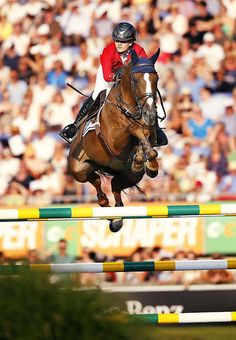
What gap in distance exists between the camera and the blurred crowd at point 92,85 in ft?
45.2

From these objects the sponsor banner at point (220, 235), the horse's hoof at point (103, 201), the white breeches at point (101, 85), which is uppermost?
the white breeches at point (101, 85)

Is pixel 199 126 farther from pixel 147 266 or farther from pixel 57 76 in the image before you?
pixel 147 266

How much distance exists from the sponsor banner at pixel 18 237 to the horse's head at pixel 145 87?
4.21m

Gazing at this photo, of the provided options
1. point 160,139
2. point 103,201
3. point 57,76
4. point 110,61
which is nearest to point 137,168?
point 160,139

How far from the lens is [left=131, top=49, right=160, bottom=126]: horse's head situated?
8250 millimetres

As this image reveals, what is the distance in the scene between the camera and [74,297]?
4766mm

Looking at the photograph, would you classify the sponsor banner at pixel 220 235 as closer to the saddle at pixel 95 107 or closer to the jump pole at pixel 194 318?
the saddle at pixel 95 107

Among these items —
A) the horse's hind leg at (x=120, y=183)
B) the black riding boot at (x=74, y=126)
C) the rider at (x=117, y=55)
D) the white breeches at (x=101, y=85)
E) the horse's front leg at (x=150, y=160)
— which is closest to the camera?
the horse's front leg at (x=150, y=160)

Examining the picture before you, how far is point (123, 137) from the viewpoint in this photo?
8734mm

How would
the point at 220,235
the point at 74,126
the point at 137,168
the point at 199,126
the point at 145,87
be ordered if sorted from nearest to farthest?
the point at 145,87 → the point at 137,168 → the point at 74,126 → the point at 220,235 → the point at 199,126

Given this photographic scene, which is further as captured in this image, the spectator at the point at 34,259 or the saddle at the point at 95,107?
the saddle at the point at 95,107

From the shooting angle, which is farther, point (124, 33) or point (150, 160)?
point (124, 33)

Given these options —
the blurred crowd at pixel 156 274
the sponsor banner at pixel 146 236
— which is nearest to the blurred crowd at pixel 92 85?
the sponsor banner at pixel 146 236

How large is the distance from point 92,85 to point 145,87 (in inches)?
276
